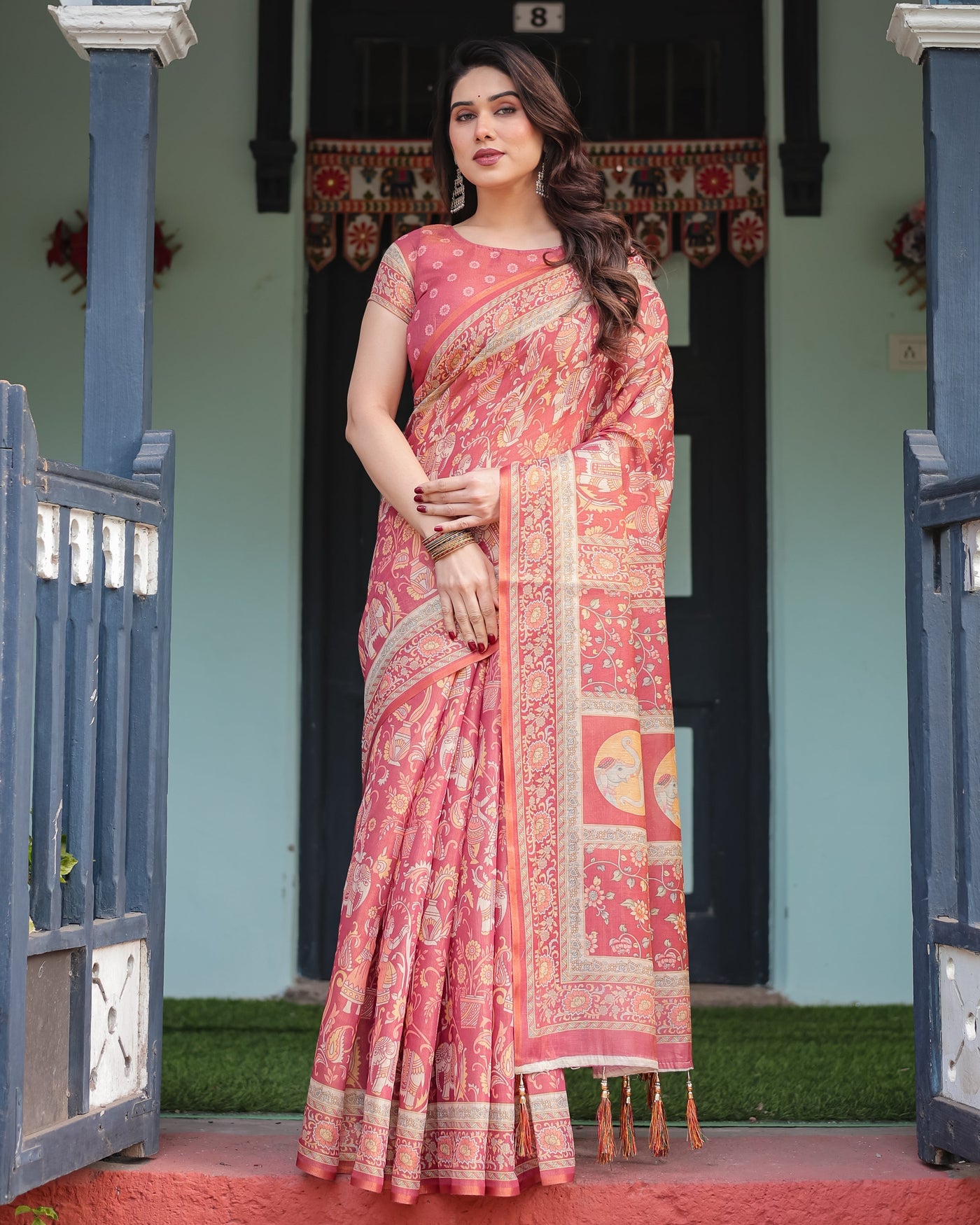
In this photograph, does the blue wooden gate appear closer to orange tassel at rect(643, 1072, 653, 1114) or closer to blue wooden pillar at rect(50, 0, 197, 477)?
blue wooden pillar at rect(50, 0, 197, 477)

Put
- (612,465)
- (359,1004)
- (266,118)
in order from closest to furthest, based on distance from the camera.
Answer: (359,1004) → (612,465) → (266,118)

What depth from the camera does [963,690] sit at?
98.4 inches

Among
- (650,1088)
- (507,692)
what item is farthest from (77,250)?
(650,1088)

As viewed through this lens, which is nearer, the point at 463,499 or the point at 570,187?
the point at 463,499

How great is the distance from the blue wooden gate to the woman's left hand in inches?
21.2

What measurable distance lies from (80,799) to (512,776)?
→ 724 millimetres

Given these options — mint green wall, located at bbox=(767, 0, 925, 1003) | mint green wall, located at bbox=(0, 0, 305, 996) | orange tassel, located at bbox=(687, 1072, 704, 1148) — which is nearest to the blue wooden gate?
orange tassel, located at bbox=(687, 1072, 704, 1148)

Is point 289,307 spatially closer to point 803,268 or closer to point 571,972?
point 803,268

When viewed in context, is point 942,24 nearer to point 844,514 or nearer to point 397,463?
point 397,463

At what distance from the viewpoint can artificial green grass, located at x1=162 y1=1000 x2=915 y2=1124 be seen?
9.90ft

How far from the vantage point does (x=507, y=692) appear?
2465 millimetres

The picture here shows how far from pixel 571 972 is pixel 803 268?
2.84m

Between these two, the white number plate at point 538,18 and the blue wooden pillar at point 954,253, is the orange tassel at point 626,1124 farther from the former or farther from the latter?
the white number plate at point 538,18

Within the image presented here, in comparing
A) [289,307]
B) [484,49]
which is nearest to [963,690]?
[484,49]
